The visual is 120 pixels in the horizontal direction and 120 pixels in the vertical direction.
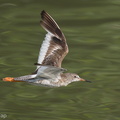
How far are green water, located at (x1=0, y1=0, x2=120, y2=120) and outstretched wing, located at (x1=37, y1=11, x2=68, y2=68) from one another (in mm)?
1323

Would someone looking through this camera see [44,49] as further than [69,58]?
No

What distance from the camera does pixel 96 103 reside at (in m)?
15.0

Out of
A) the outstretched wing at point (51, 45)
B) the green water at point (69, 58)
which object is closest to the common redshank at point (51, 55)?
the outstretched wing at point (51, 45)

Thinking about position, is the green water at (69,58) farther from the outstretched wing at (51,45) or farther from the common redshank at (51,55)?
the outstretched wing at (51,45)

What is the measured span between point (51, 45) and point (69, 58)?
331 centimetres

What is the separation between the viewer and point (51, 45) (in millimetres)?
14008

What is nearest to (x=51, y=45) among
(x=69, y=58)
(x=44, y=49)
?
(x=44, y=49)

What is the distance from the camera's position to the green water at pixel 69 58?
48.0ft

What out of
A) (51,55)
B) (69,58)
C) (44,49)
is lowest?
(69,58)

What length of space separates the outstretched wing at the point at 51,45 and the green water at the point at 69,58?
132 centimetres

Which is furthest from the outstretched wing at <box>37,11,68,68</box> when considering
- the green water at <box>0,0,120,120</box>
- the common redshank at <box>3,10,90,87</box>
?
the green water at <box>0,0,120,120</box>

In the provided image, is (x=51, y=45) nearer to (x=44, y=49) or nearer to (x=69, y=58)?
(x=44, y=49)

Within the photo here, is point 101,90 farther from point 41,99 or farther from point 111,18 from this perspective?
point 111,18

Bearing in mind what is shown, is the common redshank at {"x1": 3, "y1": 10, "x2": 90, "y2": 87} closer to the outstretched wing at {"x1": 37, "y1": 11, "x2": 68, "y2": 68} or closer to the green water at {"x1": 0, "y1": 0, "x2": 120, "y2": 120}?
the outstretched wing at {"x1": 37, "y1": 11, "x2": 68, "y2": 68}
